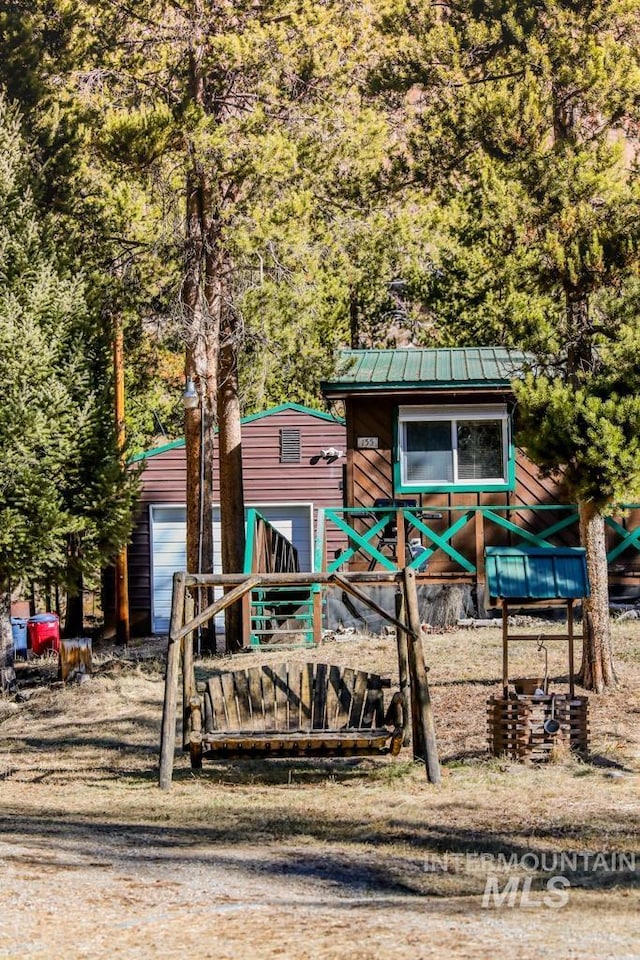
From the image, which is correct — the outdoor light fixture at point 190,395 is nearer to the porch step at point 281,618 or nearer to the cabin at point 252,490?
the porch step at point 281,618

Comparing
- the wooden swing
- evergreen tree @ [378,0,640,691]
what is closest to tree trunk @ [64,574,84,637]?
evergreen tree @ [378,0,640,691]

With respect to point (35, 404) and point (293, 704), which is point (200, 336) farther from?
point (293, 704)

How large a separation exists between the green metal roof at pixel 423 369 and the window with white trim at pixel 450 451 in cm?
75

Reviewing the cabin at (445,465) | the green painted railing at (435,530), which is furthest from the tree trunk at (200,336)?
the cabin at (445,465)

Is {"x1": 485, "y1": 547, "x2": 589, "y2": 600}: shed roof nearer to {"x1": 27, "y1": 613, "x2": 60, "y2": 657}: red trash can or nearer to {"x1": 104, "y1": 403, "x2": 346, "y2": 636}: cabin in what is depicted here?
{"x1": 27, "y1": 613, "x2": 60, "y2": 657}: red trash can

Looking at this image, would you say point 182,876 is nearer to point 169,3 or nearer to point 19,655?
point 169,3

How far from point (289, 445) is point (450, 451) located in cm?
731

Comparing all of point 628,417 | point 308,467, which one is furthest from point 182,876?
point 308,467

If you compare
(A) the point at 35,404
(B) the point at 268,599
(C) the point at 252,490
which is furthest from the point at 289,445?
(A) the point at 35,404

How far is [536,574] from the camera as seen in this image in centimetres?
1074

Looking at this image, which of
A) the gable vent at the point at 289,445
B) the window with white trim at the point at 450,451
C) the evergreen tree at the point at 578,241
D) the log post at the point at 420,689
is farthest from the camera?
the gable vent at the point at 289,445

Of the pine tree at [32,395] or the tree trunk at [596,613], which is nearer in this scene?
the tree trunk at [596,613]

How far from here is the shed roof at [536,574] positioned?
1061 cm

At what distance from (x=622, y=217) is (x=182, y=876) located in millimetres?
8156
